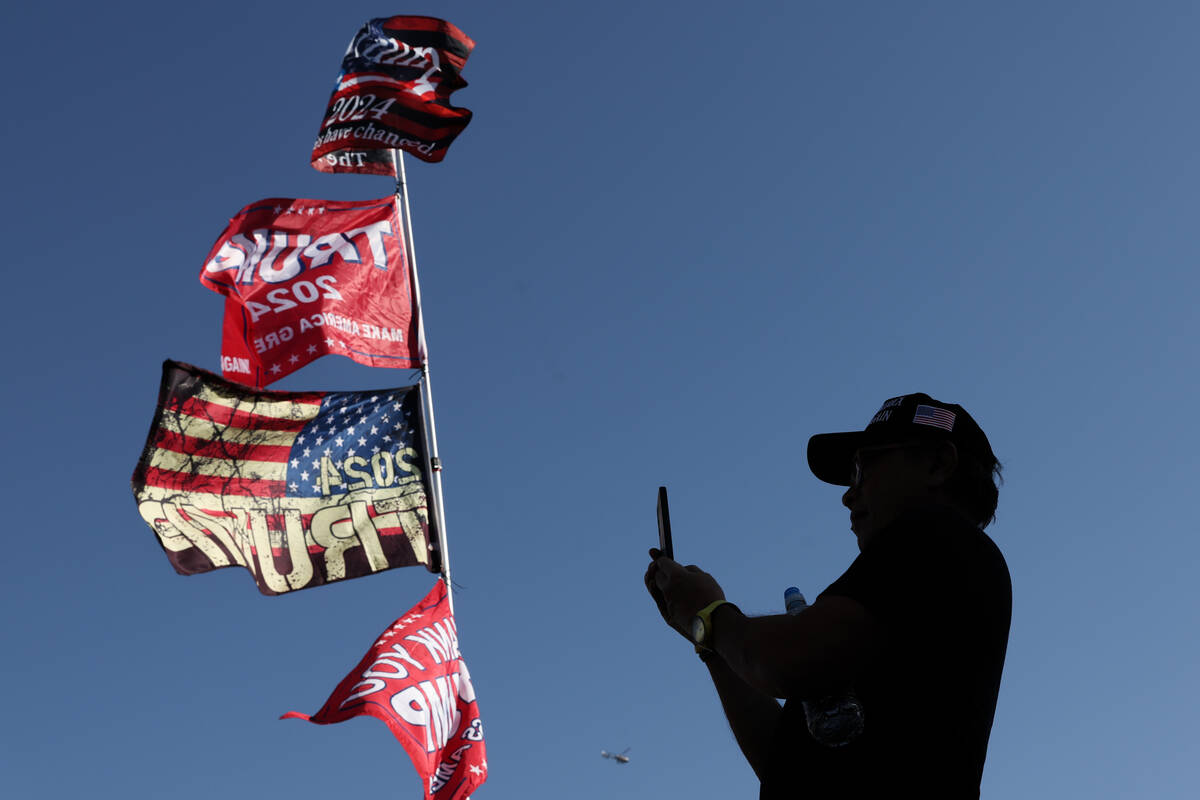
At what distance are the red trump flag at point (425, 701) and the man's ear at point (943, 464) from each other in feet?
21.4

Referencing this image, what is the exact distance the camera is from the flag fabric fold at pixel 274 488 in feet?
30.7

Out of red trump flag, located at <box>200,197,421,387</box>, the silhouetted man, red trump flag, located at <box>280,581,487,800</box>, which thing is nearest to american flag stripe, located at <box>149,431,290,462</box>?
red trump flag, located at <box>200,197,421,387</box>

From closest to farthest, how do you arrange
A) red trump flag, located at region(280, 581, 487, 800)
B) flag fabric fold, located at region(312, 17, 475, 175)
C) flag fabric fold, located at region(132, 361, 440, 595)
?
red trump flag, located at region(280, 581, 487, 800) → flag fabric fold, located at region(132, 361, 440, 595) → flag fabric fold, located at region(312, 17, 475, 175)

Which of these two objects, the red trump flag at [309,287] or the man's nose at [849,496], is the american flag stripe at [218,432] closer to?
the red trump flag at [309,287]

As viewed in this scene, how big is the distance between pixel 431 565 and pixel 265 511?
1.47 metres

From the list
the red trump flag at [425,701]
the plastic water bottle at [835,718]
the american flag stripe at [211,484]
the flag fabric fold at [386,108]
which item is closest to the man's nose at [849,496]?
the plastic water bottle at [835,718]

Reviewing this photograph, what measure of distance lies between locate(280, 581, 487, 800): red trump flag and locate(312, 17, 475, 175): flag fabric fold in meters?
5.32

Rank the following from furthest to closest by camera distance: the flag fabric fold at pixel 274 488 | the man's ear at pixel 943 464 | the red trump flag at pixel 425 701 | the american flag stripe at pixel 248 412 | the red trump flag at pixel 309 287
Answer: the red trump flag at pixel 309 287, the american flag stripe at pixel 248 412, the flag fabric fold at pixel 274 488, the red trump flag at pixel 425 701, the man's ear at pixel 943 464

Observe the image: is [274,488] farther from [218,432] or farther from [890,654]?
[890,654]

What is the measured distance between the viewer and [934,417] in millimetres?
2893

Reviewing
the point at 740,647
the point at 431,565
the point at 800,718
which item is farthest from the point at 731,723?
the point at 431,565

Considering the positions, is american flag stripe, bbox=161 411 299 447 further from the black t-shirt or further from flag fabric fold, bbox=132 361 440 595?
the black t-shirt

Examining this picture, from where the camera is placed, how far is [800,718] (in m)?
2.52

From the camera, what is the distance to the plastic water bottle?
2.30m
